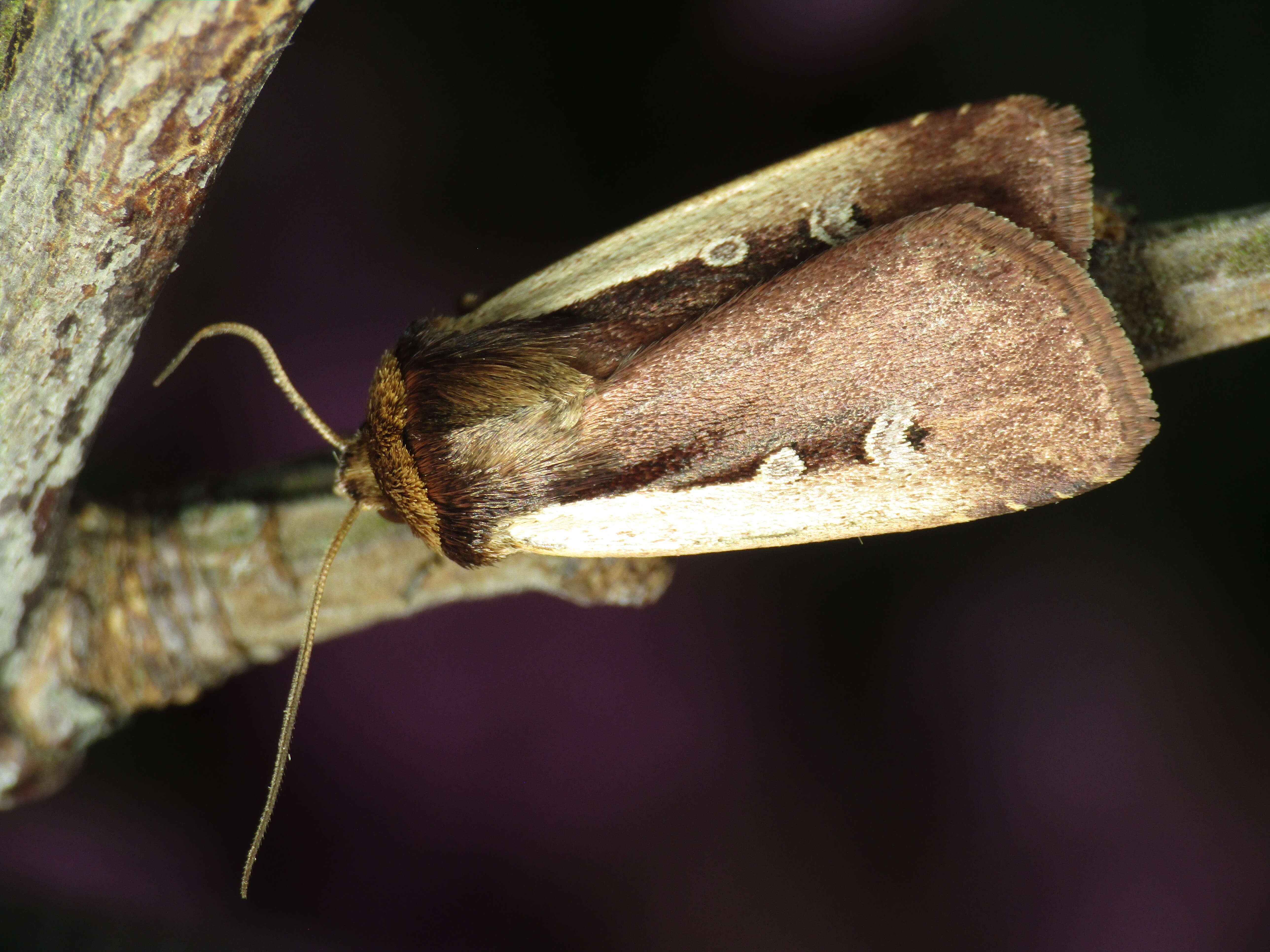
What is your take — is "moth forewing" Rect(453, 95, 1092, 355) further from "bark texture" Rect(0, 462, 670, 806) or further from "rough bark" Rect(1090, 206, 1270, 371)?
"bark texture" Rect(0, 462, 670, 806)

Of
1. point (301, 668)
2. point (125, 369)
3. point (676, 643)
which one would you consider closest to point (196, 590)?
point (301, 668)

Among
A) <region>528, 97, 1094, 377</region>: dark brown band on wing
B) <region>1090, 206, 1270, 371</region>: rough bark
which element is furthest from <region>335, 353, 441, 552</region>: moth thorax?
<region>1090, 206, 1270, 371</region>: rough bark

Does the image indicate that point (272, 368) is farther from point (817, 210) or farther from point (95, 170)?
point (817, 210)

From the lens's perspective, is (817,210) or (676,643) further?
(676,643)

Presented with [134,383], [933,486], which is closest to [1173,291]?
[933,486]

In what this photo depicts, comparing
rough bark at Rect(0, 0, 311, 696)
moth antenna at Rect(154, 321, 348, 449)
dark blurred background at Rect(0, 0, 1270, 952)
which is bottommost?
dark blurred background at Rect(0, 0, 1270, 952)

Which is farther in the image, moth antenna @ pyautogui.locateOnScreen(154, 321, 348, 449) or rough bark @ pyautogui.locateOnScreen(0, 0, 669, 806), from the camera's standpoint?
moth antenna @ pyautogui.locateOnScreen(154, 321, 348, 449)

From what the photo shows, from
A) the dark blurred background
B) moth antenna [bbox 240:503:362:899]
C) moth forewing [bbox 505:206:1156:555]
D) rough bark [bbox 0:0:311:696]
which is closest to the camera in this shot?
rough bark [bbox 0:0:311:696]

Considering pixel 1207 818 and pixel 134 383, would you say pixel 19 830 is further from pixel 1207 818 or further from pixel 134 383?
pixel 1207 818
